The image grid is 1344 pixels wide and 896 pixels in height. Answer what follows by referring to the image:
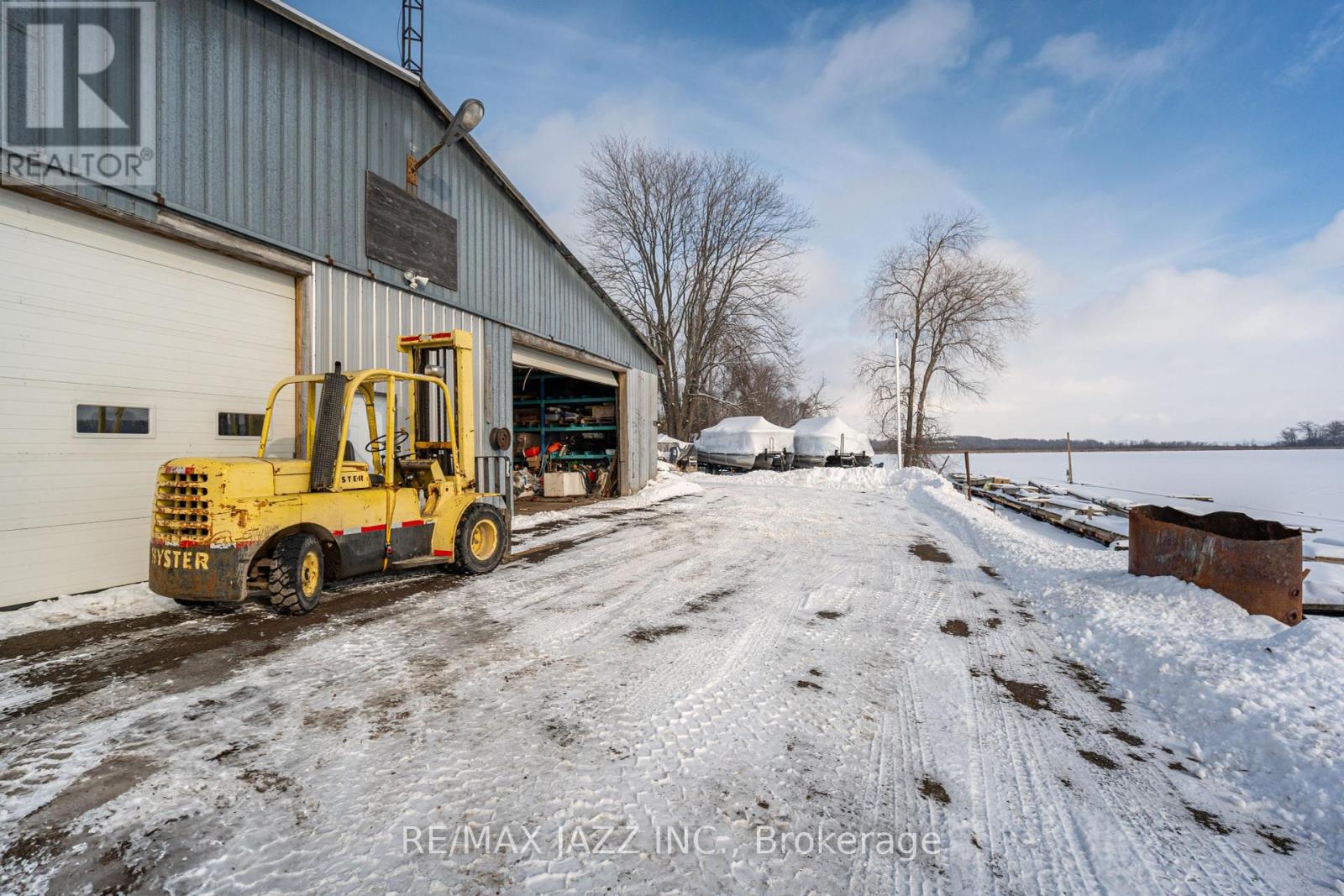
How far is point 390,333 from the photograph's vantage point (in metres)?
8.60

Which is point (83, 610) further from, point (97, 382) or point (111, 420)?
Answer: point (97, 382)

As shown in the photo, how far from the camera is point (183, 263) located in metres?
6.27

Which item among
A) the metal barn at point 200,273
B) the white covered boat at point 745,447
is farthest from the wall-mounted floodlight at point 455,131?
the white covered boat at point 745,447

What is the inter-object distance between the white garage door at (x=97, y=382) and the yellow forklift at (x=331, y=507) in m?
1.10

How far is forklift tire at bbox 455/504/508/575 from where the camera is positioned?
20.9 feet

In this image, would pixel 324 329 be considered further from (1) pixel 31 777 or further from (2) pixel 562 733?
(2) pixel 562 733

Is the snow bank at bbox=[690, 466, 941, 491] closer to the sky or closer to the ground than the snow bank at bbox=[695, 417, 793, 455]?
closer to the ground

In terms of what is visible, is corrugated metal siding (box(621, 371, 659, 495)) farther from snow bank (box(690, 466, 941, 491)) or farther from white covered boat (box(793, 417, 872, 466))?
white covered boat (box(793, 417, 872, 466))

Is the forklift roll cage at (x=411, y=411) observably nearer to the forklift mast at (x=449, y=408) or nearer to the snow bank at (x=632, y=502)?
the forklift mast at (x=449, y=408)

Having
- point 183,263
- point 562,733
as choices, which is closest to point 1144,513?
point 562,733

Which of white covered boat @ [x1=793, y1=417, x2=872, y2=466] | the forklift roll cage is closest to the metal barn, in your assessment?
the forklift roll cage

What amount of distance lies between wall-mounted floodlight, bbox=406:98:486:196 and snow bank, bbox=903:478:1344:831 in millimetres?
9681

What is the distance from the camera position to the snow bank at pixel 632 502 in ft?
36.2

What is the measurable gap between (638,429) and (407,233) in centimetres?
887
